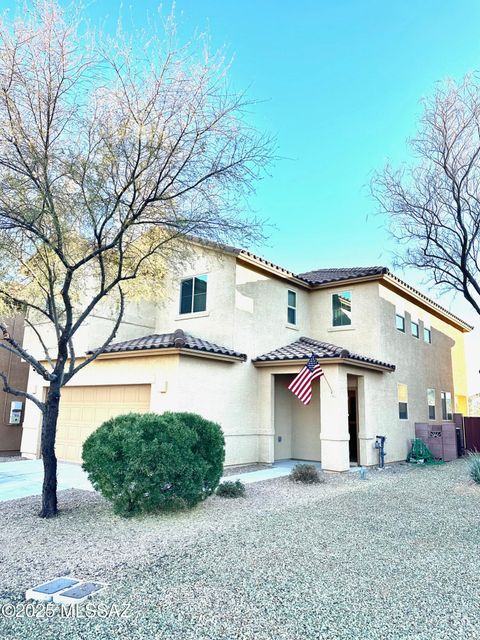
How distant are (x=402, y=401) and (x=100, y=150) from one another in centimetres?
1336

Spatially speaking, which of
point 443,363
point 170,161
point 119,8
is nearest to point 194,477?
point 170,161

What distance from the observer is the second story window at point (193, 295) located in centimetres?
1489

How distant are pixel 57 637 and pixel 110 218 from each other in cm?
627

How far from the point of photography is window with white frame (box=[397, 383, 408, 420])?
1628 centimetres

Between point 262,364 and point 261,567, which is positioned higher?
point 262,364

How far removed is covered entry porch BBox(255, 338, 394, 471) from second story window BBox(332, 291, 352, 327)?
1294 mm

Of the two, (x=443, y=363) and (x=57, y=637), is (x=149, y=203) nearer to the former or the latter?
(x=57, y=637)

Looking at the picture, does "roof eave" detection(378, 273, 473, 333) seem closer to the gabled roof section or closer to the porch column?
the gabled roof section

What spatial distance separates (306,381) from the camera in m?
12.5

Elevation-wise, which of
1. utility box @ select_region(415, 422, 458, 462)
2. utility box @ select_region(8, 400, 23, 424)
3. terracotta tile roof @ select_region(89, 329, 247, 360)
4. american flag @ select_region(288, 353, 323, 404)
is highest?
terracotta tile roof @ select_region(89, 329, 247, 360)

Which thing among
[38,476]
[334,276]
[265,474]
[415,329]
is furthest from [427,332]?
[38,476]

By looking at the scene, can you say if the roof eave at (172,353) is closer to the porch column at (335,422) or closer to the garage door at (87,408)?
the garage door at (87,408)

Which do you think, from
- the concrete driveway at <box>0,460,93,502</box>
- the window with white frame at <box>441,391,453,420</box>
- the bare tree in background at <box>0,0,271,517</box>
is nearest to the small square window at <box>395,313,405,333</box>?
the window with white frame at <box>441,391,453,420</box>

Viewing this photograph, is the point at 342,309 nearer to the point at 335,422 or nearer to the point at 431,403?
the point at 335,422
